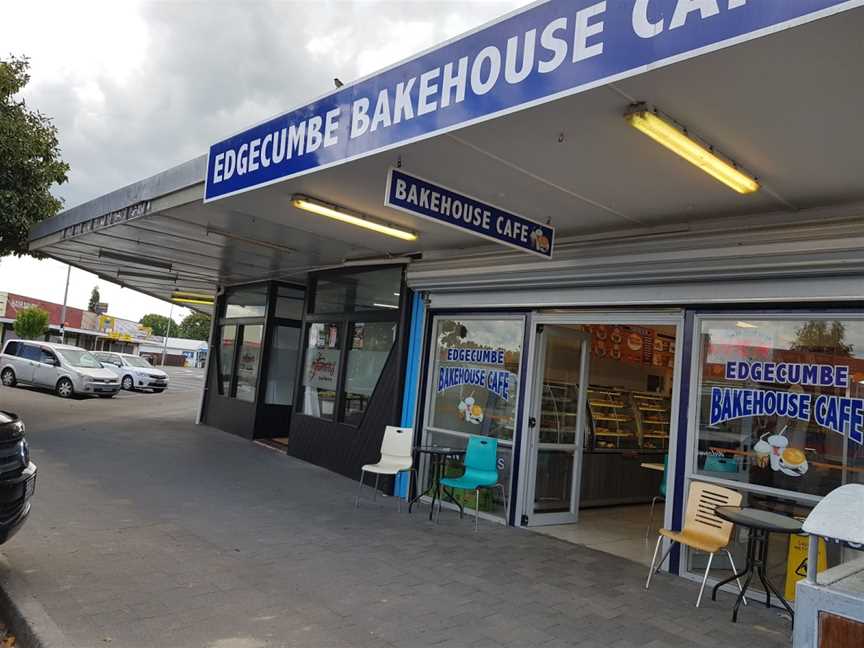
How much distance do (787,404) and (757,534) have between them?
42.6 inches

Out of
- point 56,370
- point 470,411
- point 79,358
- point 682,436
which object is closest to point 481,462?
point 470,411

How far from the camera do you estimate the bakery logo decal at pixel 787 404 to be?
15.5 feet

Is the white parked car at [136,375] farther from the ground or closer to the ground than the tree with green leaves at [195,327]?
closer to the ground

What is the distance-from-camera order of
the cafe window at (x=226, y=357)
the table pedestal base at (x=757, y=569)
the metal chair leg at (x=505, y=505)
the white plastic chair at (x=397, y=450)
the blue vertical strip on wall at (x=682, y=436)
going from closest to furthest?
the table pedestal base at (x=757, y=569)
the blue vertical strip on wall at (x=682, y=436)
the metal chair leg at (x=505, y=505)
the white plastic chair at (x=397, y=450)
the cafe window at (x=226, y=357)

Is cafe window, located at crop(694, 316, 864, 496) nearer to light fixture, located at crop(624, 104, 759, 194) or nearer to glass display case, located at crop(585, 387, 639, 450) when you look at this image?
light fixture, located at crop(624, 104, 759, 194)

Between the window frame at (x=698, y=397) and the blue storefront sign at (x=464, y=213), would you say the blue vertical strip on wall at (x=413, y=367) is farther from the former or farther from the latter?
the window frame at (x=698, y=397)

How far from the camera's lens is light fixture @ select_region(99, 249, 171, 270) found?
1056 centimetres

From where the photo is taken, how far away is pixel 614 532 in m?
7.13

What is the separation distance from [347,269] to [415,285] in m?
→ 1.91

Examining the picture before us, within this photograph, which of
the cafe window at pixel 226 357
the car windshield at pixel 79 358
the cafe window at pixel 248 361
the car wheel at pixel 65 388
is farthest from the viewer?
the car windshield at pixel 79 358

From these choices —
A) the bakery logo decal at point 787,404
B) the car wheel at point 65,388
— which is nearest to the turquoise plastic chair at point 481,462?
the bakery logo decal at point 787,404

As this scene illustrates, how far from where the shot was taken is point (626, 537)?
6.92 metres

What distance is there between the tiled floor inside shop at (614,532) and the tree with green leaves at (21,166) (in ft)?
34.2

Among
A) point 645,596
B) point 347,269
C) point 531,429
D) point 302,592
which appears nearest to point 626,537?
point 531,429
